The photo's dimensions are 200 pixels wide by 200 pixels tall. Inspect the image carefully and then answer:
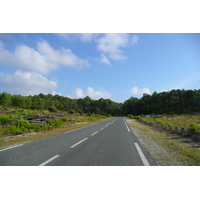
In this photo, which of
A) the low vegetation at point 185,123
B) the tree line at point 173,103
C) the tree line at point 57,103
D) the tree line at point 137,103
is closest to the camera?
the low vegetation at point 185,123

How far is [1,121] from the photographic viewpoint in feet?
50.7

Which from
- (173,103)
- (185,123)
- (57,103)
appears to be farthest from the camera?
(57,103)

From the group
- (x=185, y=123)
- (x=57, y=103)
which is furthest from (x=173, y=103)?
(x=185, y=123)

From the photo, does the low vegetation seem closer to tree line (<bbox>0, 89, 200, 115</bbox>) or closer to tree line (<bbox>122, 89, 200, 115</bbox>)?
tree line (<bbox>0, 89, 200, 115</bbox>)

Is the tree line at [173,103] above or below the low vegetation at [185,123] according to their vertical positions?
above

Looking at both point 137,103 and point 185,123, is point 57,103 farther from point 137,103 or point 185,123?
point 185,123

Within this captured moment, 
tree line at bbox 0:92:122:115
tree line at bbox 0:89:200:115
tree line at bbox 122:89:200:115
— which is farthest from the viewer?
tree line at bbox 122:89:200:115

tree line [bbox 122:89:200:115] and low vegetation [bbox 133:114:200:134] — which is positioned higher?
tree line [bbox 122:89:200:115]

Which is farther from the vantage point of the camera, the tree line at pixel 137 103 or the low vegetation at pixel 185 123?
the tree line at pixel 137 103

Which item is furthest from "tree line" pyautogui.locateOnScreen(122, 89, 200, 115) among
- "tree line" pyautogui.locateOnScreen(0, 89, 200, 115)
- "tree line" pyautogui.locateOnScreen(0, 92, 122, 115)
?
"tree line" pyautogui.locateOnScreen(0, 92, 122, 115)

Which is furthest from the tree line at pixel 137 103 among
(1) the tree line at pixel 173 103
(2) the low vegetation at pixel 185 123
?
(2) the low vegetation at pixel 185 123

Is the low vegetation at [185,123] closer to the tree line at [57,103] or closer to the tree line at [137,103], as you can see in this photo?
the tree line at [57,103]

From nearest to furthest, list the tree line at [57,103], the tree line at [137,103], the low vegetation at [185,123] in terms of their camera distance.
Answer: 1. the low vegetation at [185,123]
2. the tree line at [57,103]
3. the tree line at [137,103]
